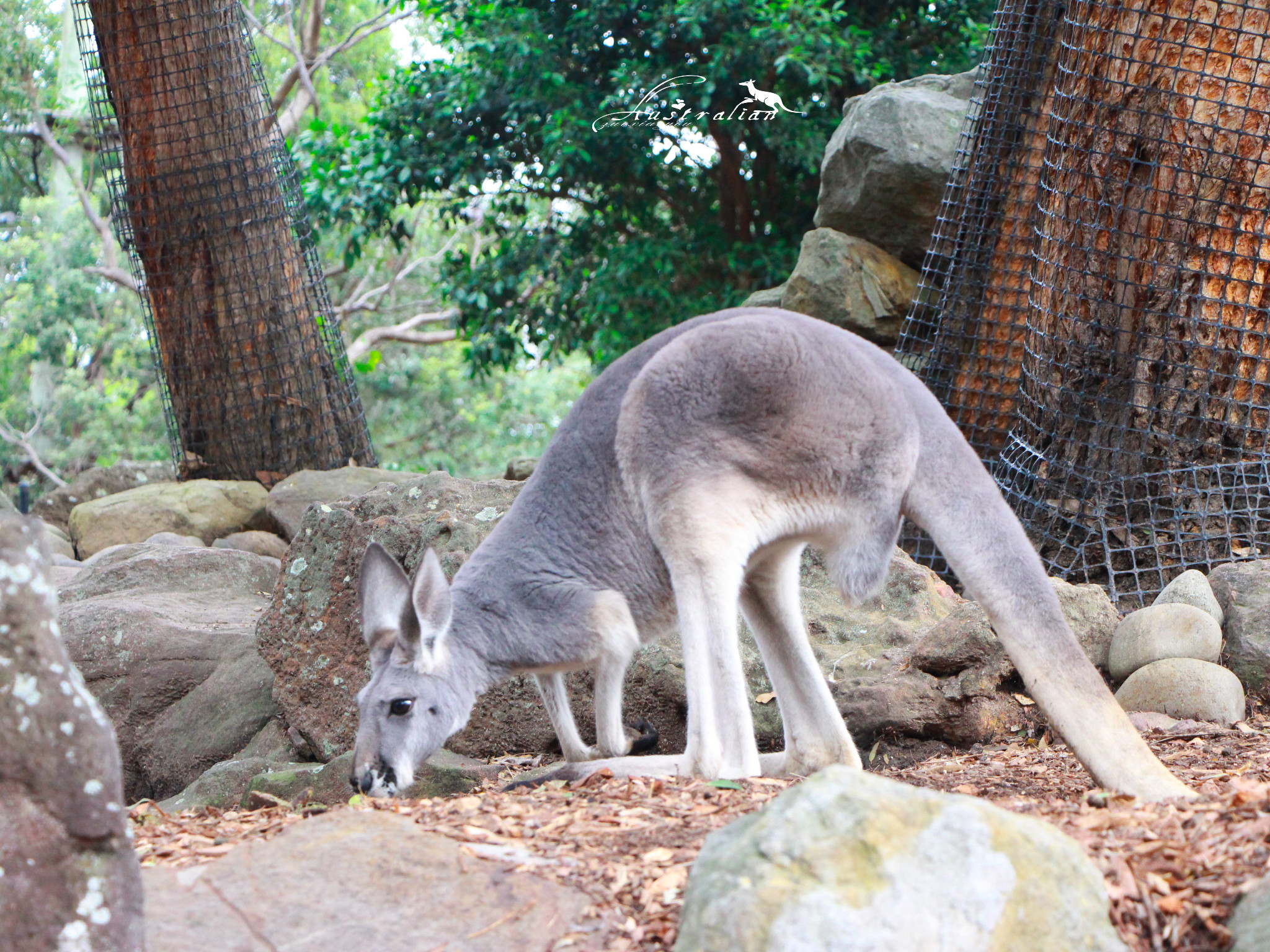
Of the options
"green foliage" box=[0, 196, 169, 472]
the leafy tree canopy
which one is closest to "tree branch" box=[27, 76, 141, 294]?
"green foliage" box=[0, 196, 169, 472]

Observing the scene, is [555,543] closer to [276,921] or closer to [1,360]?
[276,921]

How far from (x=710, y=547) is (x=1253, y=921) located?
191 centimetres

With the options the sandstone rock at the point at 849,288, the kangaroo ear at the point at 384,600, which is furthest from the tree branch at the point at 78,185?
the kangaroo ear at the point at 384,600

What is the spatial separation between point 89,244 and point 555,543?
17.7m

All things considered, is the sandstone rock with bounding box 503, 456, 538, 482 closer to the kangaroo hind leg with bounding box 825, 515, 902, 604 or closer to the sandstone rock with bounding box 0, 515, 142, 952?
the kangaroo hind leg with bounding box 825, 515, 902, 604

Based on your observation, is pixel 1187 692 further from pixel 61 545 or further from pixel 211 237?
pixel 61 545

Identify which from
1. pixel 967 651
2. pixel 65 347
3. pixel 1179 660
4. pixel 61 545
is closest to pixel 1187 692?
pixel 1179 660

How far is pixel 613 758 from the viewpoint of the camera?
4.36 m

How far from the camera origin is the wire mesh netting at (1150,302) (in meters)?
6.15

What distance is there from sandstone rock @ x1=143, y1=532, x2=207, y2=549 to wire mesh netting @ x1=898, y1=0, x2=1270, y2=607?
5251 mm

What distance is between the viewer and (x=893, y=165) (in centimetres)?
859

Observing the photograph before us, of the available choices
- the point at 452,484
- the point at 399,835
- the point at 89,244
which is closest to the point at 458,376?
the point at 89,244

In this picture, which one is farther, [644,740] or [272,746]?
[272,746]

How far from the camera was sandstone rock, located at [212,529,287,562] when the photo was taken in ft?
26.3
